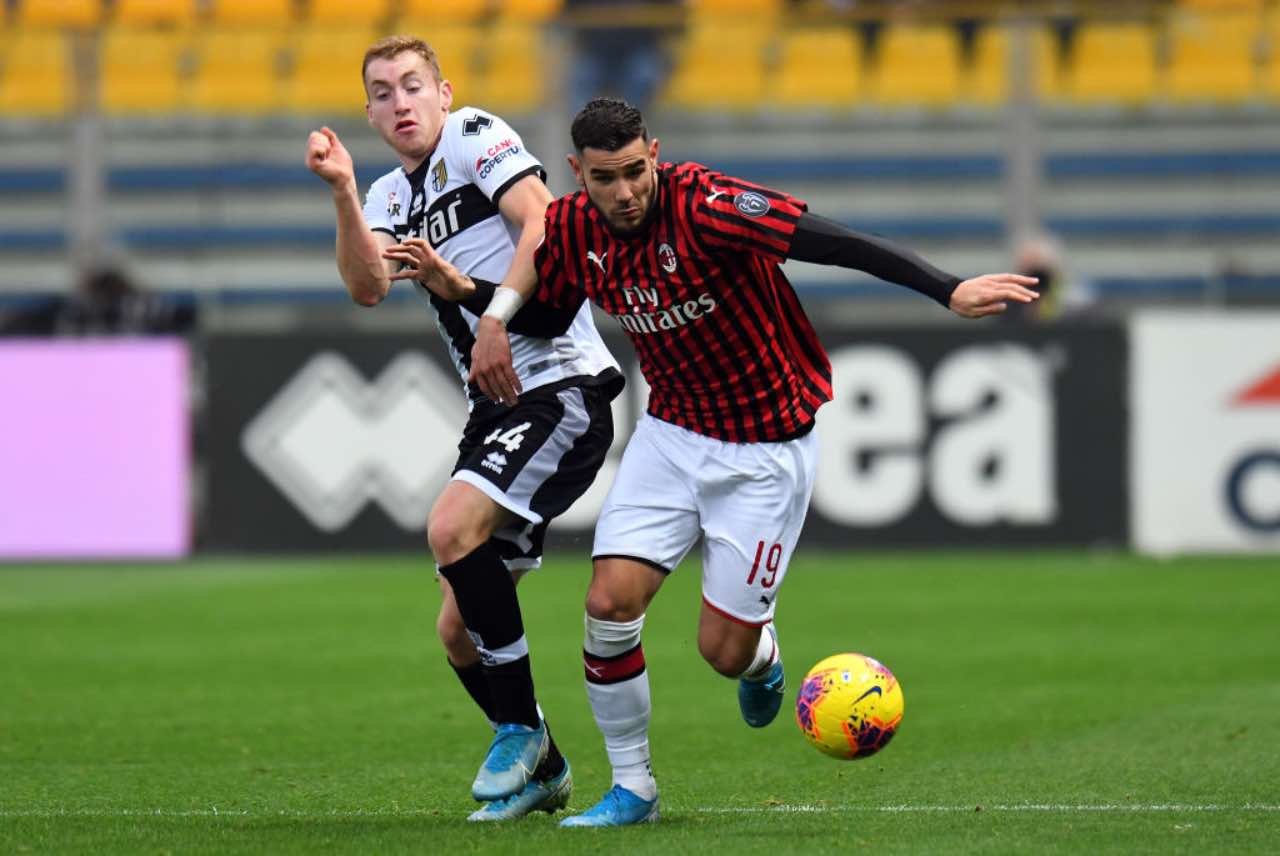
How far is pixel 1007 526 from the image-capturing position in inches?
579

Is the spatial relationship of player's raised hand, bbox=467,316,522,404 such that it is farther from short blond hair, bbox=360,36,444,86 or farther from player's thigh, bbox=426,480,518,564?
short blond hair, bbox=360,36,444,86

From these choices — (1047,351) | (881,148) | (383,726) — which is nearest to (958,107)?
(881,148)

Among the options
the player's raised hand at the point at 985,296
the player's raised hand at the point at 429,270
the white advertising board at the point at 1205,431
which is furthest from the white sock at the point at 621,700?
the white advertising board at the point at 1205,431

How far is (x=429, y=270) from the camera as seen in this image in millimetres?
5914

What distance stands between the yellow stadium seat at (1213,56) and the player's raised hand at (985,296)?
37.9 feet

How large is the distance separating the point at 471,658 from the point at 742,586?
2.90 ft

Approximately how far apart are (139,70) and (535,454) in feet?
37.7

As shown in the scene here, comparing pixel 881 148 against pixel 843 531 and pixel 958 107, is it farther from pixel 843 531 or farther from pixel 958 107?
pixel 843 531

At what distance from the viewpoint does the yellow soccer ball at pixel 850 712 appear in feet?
19.6

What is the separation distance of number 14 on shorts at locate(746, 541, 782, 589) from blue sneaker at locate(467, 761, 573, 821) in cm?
78

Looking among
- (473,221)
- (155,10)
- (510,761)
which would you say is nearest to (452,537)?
(510,761)

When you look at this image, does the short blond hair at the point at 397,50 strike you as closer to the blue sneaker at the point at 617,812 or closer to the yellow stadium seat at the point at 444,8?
the blue sneaker at the point at 617,812

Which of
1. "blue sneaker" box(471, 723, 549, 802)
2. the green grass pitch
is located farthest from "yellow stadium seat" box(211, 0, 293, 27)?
"blue sneaker" box(471, 723, 549, 802)

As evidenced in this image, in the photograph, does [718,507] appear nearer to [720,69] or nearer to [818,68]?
[720,69]
